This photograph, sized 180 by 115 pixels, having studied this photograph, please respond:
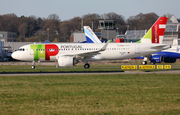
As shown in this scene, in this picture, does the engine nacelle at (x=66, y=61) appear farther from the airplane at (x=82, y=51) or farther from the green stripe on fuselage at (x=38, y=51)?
the green stripe on fuselage at (x=38, y=51)

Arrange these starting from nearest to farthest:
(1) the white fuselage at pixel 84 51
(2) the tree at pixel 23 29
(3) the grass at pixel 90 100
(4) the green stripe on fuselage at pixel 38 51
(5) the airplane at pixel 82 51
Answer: (3) the grass at pixel 90 100, (5) the airplane at pixel 82 51, (1) the white fuselage at pixel 84 51, (4) the green stripe on fuselage at pixel 38 51, (2) the tree at pixel 23 29

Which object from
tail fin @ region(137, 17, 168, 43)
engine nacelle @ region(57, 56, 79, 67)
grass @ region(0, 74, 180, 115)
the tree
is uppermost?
the tree

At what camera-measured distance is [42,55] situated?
4112cm

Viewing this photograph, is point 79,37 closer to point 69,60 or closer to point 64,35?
point 64,35

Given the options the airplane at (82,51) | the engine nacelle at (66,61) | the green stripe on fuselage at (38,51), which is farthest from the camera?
the green stripe on fuselage at (38,51)

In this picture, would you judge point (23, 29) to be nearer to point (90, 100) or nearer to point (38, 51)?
point (38, 51)

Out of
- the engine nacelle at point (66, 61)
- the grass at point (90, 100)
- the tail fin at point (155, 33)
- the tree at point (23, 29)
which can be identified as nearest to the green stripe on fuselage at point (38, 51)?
the engine nacelle at point (66, 61)

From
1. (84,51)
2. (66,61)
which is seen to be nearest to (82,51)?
(84,51)

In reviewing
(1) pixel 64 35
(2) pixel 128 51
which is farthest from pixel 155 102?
(1) pixel 64 35

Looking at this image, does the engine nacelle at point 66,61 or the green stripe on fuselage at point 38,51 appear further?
the green stripe on fuselage at point 38,51

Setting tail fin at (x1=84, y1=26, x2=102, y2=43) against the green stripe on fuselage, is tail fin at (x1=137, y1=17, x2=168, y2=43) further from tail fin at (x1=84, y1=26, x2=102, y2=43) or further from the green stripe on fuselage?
the green stripe on fuselage

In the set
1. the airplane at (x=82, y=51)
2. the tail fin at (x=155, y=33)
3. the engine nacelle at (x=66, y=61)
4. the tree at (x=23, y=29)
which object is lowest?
the engine nacelle at (x=66, y=61)

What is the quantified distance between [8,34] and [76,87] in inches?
4921

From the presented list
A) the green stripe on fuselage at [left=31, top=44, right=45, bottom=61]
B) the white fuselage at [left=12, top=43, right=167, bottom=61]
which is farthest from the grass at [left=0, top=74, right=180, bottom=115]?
the green stripe on fuselage at [left=31, top=44, right=45, bottom=61]
